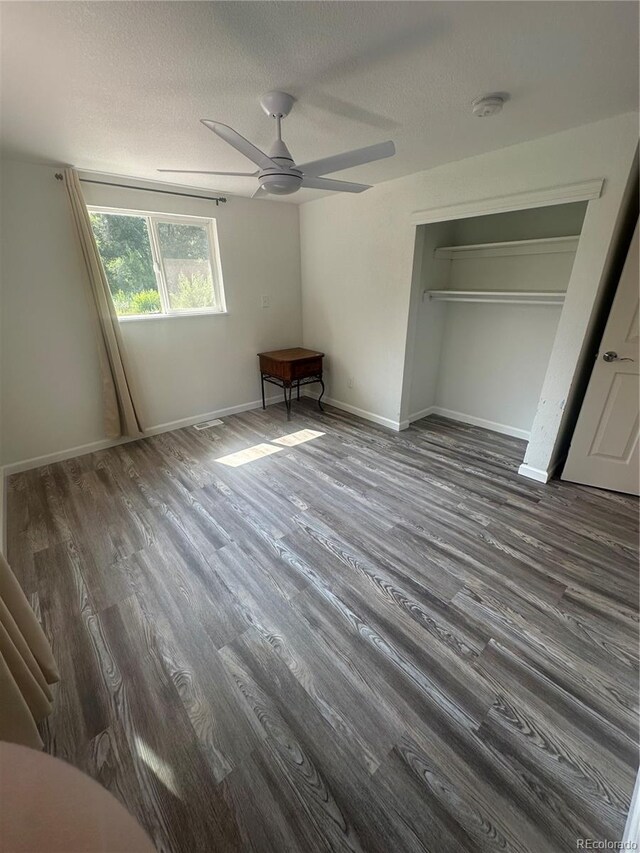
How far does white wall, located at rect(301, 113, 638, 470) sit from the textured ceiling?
0.17 metres

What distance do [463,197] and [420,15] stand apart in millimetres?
1582

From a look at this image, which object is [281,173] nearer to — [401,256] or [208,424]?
[401,256]

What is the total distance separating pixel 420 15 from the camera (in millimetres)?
1196

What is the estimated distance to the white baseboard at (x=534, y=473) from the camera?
2.64 m

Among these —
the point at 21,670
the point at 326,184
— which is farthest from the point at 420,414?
the point at 21,670

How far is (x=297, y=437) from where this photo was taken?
136 inches

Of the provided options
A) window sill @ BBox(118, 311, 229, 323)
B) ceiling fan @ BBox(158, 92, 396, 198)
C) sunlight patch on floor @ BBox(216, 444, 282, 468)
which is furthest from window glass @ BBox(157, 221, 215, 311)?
ceiling fan @ BBox(158, 92, 396, 198)

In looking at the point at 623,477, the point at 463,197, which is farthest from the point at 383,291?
the point at 623,477

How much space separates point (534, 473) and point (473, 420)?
3.76ft

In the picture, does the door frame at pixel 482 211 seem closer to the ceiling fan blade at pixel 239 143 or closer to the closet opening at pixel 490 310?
the closet opening at pixel 490 310

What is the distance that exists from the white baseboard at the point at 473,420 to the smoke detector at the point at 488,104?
8.37 feet

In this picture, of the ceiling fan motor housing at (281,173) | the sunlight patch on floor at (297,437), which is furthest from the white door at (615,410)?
the sunlight patch on floor at (297,437)

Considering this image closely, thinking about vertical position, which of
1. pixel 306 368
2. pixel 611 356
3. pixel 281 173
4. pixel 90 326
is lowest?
pixel 306 368

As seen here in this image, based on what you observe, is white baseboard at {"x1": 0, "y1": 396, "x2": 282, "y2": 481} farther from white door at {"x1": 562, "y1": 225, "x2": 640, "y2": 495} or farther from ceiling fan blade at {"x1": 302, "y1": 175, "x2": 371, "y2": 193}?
white door at {"x1": 562, "y1": 225, "x2": 640, "y2": 495}
